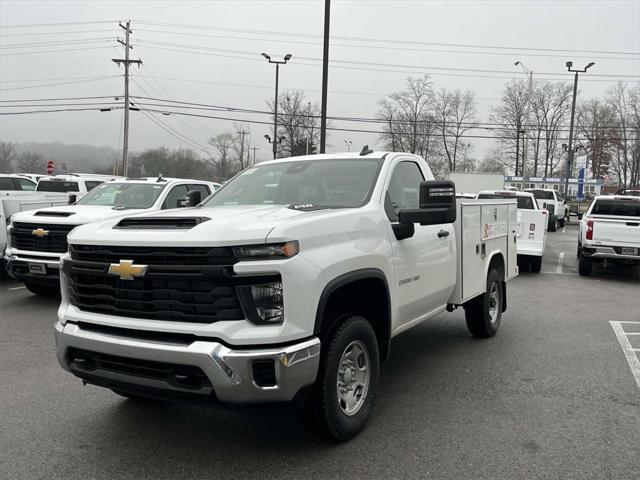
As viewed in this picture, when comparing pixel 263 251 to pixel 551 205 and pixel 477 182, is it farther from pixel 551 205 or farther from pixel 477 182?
pixel 477 182

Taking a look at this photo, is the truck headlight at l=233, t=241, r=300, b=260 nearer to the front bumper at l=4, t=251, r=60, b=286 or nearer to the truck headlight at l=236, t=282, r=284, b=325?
the truck headlight at l=236, t=282, r=284, b=325

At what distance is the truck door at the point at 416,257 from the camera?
4270 millimetres

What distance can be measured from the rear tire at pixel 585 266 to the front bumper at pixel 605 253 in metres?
0.18

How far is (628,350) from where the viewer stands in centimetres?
623

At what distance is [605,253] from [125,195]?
10182 mm

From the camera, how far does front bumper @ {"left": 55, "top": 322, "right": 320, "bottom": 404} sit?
292cm

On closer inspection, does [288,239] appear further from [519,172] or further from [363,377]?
[519,172]

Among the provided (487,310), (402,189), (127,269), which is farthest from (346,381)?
(487,310)

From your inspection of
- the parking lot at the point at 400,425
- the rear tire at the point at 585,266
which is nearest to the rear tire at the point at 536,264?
the rear tire at the point at 585,266

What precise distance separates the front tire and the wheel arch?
0.11 m

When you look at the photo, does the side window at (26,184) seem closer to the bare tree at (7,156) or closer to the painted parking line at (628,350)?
the painted parking line at (628,350)

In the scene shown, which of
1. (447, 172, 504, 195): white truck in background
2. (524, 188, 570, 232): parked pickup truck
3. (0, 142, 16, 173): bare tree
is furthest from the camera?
(0, 142, 16, 173): bare tree

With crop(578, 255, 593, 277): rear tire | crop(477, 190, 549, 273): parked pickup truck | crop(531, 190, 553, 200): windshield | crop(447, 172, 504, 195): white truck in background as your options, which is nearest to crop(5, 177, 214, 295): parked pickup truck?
crop(477, 190, 549, 273): parked pickup truck

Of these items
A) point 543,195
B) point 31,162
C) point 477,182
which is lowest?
point 543,195
